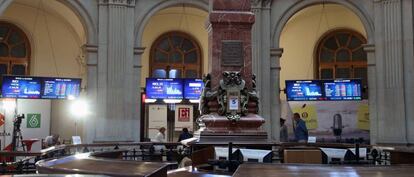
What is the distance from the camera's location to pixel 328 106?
17.9m

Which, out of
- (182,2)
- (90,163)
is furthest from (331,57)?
(90,163)

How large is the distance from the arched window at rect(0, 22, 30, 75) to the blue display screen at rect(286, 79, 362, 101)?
398 inches

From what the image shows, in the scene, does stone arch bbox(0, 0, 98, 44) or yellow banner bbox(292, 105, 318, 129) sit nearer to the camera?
stone arch bbox(0, 0, 98, 44)

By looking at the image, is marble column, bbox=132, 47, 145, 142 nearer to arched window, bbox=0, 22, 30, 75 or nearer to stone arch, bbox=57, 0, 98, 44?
stone arch, bbox=57, 0, 98, 44

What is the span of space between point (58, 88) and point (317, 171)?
1422cm

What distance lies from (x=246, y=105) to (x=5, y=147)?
11.6m

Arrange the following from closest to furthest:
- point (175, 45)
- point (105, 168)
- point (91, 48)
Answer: point (105, 168), point (91, 48), point (175, 45)

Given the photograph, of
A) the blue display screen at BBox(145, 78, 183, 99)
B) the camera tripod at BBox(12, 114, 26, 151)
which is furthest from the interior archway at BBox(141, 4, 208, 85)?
the camera tripod at BBox(12, 114, 26, 151)

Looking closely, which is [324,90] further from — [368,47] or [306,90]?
[368,47]

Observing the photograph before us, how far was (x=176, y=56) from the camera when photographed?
21.6 m

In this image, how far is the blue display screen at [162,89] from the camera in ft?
58.1

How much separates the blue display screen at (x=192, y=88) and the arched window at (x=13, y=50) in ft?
22.1

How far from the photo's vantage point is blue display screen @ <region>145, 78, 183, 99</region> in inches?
697

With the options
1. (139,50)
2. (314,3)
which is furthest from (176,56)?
(314,3)
